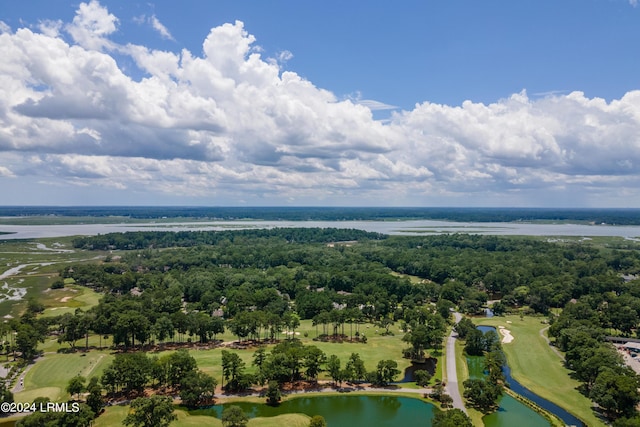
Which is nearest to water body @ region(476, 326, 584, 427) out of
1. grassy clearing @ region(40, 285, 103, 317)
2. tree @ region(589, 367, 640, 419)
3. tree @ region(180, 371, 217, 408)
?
tree @ region(589, 367, 640, 419)

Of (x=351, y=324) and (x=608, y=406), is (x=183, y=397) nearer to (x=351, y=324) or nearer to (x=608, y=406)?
(x=351, y=324)

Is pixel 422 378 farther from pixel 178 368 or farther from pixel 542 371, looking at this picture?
pixel 178 368

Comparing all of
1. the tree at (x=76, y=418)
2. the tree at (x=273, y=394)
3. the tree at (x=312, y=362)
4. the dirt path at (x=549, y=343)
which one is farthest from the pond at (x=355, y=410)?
the dirt path at (x=549, y=343)

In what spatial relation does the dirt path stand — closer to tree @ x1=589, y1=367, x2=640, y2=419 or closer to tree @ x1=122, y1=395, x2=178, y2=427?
tree @ x1=589, y1=367, x2=640, y2=419

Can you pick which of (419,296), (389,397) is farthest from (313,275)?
A: (389,397)

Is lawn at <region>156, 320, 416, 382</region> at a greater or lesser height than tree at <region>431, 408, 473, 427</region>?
lesser

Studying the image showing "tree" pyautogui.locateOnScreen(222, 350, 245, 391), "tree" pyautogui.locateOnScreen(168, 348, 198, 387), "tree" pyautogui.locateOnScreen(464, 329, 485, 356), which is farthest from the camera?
"tree" pyautogui.locateOnScreen(464, 329, 485, 356)
